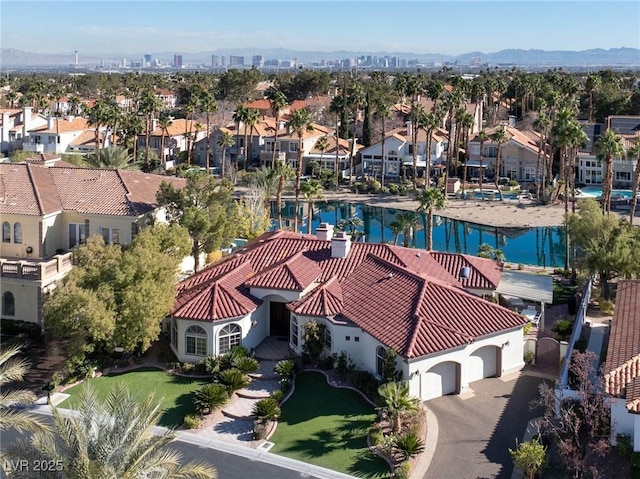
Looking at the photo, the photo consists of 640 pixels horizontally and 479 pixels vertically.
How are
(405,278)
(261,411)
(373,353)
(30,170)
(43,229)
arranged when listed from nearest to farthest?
(261,411), (373,353), (405,278), (43,229), (30,170)

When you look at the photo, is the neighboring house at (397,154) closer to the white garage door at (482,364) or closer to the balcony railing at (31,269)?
the balcony railing at (31,269)

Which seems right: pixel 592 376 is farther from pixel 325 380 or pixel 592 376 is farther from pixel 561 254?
pixel 561 254

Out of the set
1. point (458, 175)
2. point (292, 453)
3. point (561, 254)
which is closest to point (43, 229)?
point (292, 453)

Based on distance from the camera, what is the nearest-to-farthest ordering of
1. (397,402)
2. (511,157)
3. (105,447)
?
(105,447)
(397,402)
(511,157)

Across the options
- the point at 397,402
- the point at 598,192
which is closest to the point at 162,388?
the point at 397,402

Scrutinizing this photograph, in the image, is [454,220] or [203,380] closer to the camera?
[203,380]

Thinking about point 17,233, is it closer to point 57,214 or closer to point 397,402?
point 57,214

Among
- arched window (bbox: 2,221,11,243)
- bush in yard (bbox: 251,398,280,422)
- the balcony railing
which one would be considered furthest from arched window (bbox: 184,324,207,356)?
arched window (bbox: 2,221,11,243)
